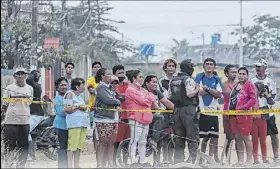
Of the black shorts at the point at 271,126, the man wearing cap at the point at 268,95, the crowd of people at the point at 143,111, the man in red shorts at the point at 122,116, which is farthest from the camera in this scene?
the black shorts at the point at 271,126

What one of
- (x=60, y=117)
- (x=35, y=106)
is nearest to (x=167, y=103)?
(x=60, y=117)

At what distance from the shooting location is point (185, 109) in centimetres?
959

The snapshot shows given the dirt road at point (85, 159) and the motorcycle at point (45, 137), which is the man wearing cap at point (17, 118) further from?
the motorcycle at point (45, 137)

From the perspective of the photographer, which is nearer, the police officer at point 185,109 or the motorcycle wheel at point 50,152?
the police officer at point 185,109

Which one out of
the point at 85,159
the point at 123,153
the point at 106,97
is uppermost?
the point at 106,97

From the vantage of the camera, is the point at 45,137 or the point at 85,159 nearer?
the point at 85,159

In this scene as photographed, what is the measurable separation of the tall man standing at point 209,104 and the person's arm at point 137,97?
89cm

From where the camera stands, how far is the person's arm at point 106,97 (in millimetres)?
9617

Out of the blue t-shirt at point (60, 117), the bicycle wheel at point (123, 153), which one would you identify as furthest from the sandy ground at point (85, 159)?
the blue t-shirt at point (60, 117)

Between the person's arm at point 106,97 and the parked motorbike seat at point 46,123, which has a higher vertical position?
the person's arm at point 106,97

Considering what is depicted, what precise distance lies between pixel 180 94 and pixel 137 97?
653 mm

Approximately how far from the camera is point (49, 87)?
24.5 metres

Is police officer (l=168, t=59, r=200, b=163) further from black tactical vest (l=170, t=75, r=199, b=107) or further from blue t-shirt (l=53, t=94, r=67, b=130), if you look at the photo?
blue t-shirt (l=53, t=94, r=67, b=130)

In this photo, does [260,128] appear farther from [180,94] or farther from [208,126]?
[180,94]
